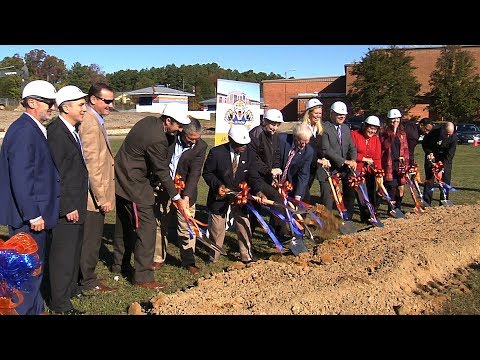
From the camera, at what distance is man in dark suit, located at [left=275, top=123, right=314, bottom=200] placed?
808 cm

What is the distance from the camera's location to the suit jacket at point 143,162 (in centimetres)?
595

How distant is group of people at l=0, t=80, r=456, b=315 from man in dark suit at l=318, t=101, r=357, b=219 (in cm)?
2

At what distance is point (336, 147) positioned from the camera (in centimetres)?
912

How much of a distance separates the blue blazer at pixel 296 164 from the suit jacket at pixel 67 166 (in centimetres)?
362

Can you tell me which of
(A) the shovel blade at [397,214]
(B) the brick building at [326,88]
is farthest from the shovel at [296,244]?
(B) the brick building at [326,88]

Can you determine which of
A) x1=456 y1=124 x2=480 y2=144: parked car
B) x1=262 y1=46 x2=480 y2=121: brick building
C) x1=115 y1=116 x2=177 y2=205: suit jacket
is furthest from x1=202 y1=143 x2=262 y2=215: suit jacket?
x1=262 y1=46 x2=480 y2=121: brick building

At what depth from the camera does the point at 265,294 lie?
5328mm

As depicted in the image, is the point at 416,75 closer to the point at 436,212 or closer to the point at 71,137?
the point at 436,212

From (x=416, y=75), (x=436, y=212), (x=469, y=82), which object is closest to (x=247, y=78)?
(x=416, y=75)

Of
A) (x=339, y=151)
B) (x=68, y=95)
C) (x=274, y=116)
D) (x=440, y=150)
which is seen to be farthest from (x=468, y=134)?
(x=68, y=95)

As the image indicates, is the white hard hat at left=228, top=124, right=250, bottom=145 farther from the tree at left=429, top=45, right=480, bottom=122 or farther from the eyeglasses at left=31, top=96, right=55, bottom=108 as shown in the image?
the tree at left=429, top=45, right=480, bottom=122

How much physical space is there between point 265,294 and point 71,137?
2405mm

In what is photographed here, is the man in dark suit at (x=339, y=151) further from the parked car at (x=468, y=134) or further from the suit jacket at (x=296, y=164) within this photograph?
the parked car at (x=468, y=134)

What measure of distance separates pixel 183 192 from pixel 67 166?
2.03 meters
